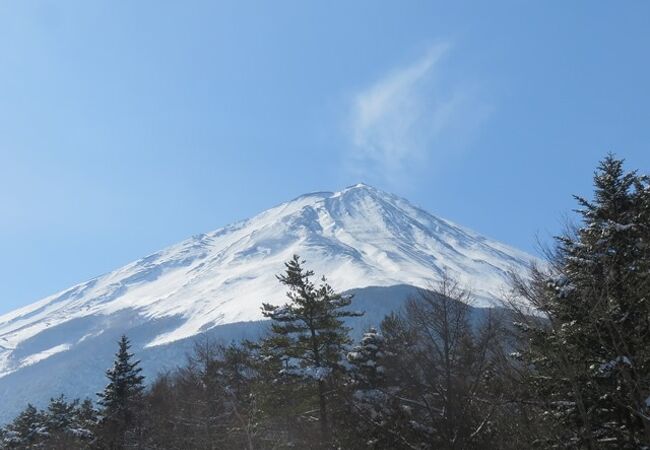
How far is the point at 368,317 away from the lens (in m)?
151

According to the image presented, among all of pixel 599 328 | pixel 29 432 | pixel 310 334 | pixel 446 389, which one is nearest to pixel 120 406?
pixel 310 334

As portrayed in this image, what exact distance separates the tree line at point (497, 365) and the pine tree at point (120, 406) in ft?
0.53

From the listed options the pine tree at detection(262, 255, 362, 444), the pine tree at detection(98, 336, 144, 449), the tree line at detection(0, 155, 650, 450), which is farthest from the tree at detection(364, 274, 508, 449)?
the pine tree at detection(98, 336, 144, 449)

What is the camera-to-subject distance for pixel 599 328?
1262 cm

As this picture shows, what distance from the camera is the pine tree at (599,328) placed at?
1212cm

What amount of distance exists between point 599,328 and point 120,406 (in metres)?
23.8

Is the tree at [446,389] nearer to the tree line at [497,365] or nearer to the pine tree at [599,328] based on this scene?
the tree line at [497,365]

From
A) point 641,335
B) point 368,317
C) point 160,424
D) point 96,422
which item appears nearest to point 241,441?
point 96,422

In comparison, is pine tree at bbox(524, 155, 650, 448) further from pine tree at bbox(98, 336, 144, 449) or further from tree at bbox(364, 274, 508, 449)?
pine tree at bbox(98, 336, 144, 449)

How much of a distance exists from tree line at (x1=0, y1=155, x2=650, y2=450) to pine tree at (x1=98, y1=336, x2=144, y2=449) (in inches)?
6.3

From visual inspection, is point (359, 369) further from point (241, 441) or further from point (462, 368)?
point (462, 368)

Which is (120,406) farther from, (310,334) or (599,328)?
(599,328)

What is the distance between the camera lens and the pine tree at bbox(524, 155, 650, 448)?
1212 cm

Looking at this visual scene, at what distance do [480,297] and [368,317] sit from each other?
131ft
